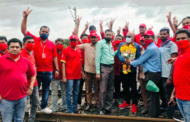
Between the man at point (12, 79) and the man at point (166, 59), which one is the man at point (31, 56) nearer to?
the man at point (12, 79)

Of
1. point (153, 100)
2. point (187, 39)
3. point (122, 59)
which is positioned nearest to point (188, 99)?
point (187, 39)

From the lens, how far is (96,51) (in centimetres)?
472

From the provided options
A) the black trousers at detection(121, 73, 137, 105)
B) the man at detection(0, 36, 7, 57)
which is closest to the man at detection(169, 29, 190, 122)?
the black trousers at detection(121, 73, 137, 105)

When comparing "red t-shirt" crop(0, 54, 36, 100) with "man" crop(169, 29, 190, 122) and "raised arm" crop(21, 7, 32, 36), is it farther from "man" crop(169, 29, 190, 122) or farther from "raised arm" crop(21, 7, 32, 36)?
"man" crop(169, 29, 190, 122)

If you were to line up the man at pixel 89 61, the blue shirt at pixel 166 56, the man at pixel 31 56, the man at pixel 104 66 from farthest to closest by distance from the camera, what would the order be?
the man at pixel 89 61, the man at pixel 104 66, the blue shirt at pixel 166 56, the man at pixel 31 56

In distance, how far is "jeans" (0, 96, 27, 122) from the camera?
10.6ft

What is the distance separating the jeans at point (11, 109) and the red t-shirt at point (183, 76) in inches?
118

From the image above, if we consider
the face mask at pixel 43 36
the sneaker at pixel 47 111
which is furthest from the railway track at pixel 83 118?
the face mask at pixel 43 36

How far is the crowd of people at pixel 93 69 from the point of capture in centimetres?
314

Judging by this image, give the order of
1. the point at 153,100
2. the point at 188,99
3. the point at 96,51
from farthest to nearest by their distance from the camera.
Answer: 1. the point at 96,51
2. the point at 153,100
3. the point at 188,99

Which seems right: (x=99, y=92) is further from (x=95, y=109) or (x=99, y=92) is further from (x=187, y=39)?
(x=187, y=39)

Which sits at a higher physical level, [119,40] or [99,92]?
[119,40]

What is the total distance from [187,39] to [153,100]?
6.11 feet

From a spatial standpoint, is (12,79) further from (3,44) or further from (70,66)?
(70,66)
